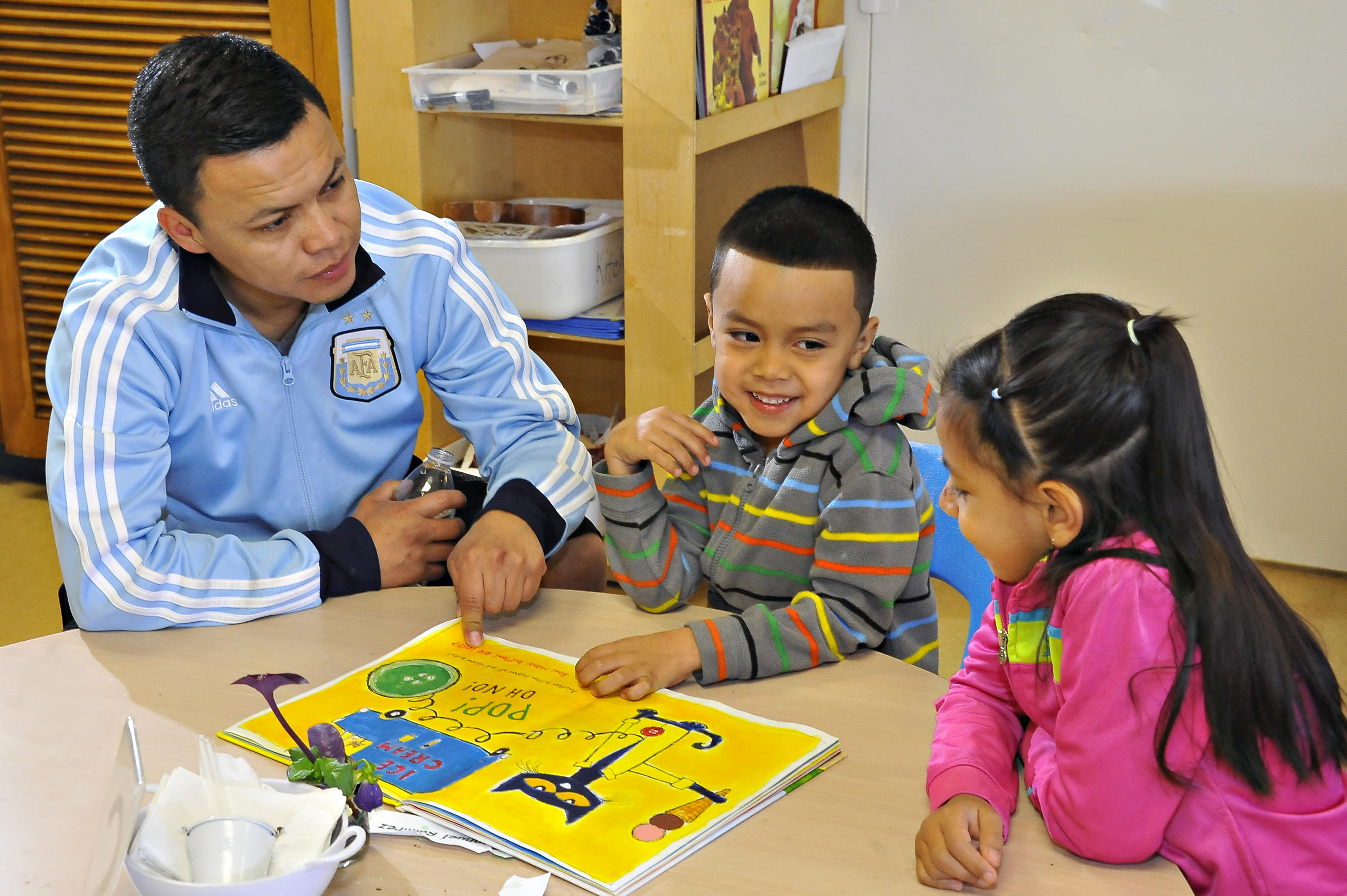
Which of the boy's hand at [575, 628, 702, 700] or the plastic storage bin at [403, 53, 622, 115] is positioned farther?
the plastic storage bin at [403, 53, 622, 115]

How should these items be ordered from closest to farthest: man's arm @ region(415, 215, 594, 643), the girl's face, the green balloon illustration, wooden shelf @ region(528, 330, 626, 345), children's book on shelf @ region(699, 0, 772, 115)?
the girl's face → the green balloon illustration → man's arm @ region(415, 215, 594, 643) → children's book on shelf @ region(699, 0, 772, 115) → wooden shelf @ region(528, 330, 626, 345)

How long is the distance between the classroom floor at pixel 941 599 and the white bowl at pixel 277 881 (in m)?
1.52

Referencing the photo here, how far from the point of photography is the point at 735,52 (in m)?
2.22

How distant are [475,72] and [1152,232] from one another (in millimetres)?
1416

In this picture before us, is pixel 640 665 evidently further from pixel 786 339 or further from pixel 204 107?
pixel 204 107

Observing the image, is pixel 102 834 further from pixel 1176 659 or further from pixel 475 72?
pixel 475 72

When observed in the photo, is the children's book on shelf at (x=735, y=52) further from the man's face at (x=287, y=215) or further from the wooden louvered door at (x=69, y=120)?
the man's face at (x=287, y=215)

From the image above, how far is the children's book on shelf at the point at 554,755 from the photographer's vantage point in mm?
784

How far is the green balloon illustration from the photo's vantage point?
3.23ft

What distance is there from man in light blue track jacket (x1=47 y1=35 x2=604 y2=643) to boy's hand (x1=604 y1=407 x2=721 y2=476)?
0.14 m

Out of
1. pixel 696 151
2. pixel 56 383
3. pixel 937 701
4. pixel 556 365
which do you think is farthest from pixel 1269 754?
pixel 556 365

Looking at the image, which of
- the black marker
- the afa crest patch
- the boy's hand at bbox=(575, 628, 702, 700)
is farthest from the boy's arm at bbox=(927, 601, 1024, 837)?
the black marker

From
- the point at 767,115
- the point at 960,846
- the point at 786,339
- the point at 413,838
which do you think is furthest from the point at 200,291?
the point at 767,115

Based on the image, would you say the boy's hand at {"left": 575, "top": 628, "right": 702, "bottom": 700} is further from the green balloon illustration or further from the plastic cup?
the plastic cup
